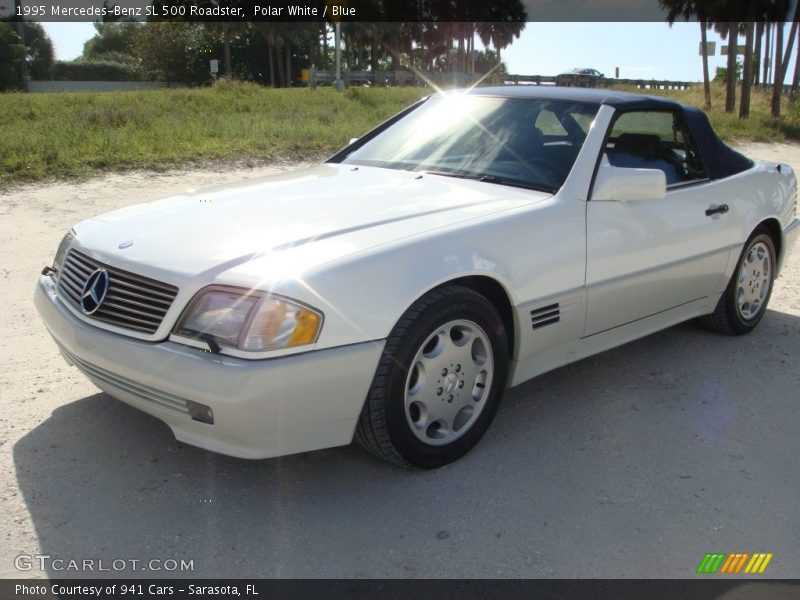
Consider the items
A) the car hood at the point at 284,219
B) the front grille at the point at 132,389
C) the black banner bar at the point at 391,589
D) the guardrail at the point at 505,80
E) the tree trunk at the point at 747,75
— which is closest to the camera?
the black banner bar at the point at 391,589

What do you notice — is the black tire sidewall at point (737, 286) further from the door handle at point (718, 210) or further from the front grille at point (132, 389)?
the front grille at point (132, 389)

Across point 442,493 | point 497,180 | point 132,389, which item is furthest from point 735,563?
point 132,389

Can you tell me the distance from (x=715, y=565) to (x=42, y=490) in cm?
237

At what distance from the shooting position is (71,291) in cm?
304

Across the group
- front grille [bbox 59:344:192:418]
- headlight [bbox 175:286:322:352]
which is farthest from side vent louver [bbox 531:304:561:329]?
front grille [bbox 59:344:192:418]

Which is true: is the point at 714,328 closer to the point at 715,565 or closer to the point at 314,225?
the point at 715,565

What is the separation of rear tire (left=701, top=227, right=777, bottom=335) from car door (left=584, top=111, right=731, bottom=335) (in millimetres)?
274

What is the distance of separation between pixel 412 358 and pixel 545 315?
769mm

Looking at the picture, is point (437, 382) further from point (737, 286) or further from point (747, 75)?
point (747, 75)

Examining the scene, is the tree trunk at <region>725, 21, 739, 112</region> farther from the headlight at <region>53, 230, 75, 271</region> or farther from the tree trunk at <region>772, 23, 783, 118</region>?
the headlight at <region>53, 230, 75, 271</region>

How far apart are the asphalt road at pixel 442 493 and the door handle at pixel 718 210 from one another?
959 mm

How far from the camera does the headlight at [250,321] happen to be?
249 centimetres

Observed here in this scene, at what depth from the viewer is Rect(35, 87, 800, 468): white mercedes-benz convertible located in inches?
99.8

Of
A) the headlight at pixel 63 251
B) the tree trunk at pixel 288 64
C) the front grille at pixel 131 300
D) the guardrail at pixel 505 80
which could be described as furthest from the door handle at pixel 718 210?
the tree trunk at pixel 288 64
